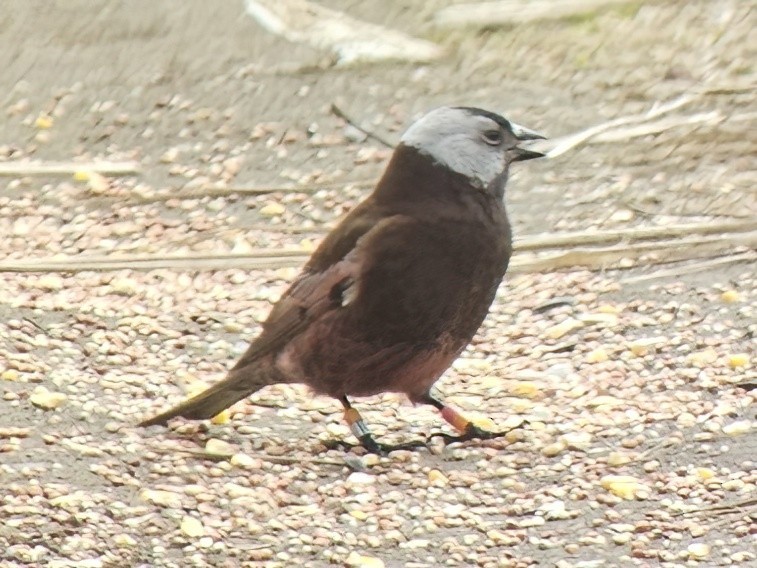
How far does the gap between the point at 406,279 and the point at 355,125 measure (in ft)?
8.89

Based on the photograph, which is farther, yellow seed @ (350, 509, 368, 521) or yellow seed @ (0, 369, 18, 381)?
yellow seed @ (0, 369, 18, 381)

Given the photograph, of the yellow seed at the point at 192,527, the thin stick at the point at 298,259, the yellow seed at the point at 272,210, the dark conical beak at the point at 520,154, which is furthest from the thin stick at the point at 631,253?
the yellow seed at the point at 192,527

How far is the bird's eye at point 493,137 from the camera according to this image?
12.6 feet

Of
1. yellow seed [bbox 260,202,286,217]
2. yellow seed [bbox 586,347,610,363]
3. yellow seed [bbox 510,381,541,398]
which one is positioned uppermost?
yellow seed [bbox 586,347,610,363]

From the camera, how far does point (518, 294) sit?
5.14m

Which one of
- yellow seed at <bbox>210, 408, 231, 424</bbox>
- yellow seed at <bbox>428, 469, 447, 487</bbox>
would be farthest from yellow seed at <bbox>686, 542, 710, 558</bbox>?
yellow seed at <bbox>210, 408, 231, 424</bbox>

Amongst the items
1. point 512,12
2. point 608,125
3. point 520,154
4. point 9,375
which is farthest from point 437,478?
point 512,12

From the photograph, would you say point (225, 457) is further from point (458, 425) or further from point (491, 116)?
point (491, 116)

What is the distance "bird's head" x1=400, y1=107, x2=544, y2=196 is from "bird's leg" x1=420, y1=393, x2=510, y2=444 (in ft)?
2.02

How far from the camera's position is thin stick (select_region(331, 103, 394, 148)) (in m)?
6.14

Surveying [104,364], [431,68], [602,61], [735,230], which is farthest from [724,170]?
[104,364]

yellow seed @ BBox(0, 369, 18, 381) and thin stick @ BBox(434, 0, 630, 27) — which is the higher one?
thin stick @ BBox(434, 0, 630, 27)

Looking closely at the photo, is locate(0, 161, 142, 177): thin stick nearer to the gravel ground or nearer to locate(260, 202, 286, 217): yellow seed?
the gravel ground

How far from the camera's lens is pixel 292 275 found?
17.4ft
